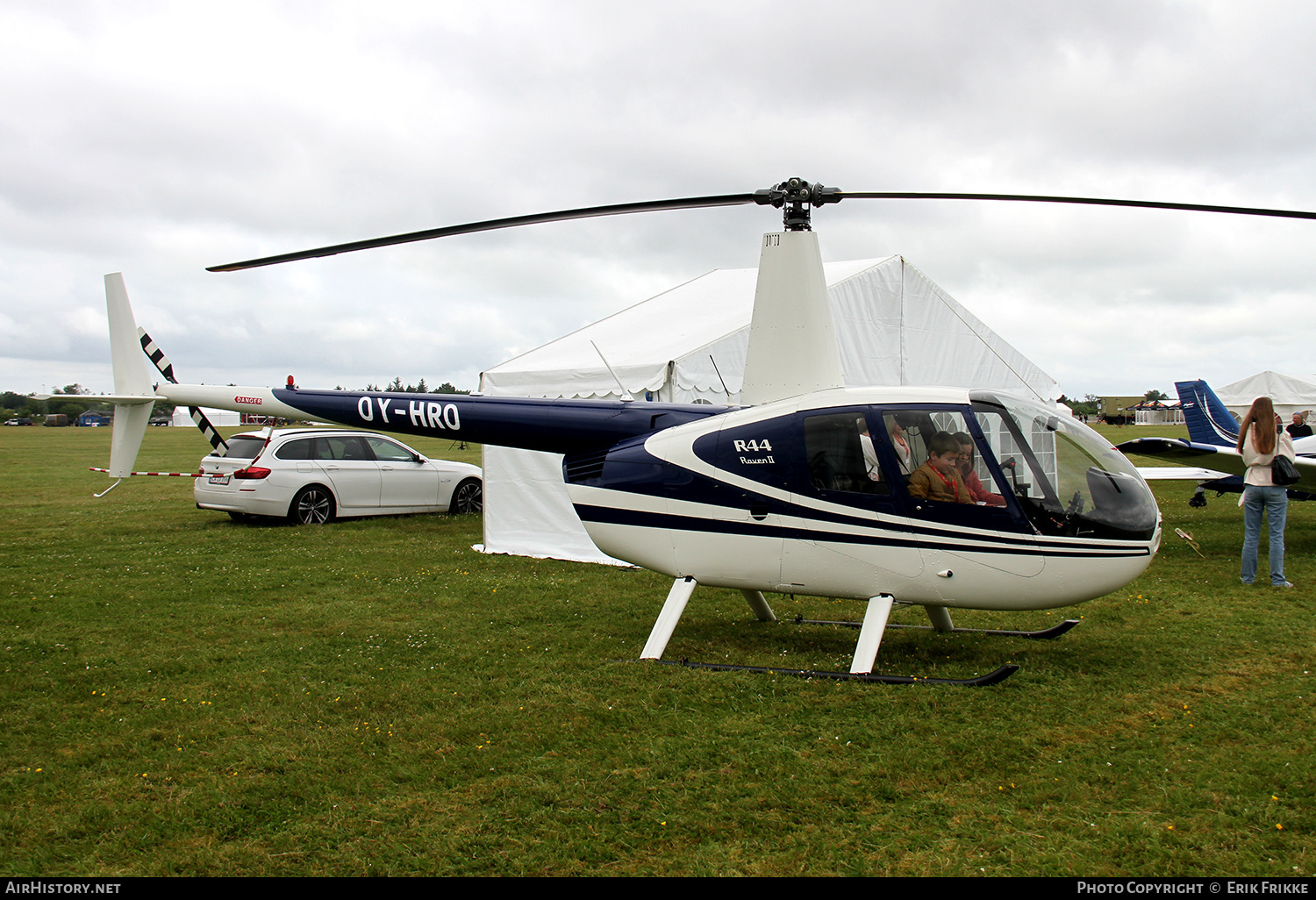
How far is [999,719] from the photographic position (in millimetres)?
4711

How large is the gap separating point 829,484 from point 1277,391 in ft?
115

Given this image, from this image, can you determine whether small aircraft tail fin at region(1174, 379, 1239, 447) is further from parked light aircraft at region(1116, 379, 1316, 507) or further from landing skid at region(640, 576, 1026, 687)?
landing skid at region(640, 576, 1026, 687)

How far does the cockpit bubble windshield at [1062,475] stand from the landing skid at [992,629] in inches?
51.0

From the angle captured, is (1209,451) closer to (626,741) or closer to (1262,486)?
(1262,486)

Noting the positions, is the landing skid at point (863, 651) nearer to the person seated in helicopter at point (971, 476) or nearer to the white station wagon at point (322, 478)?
the person seated in helicopter at point (971, 476)

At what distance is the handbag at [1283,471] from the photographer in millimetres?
7904

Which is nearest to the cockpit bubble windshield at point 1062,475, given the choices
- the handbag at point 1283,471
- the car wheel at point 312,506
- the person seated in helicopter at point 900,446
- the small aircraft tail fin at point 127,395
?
the person seated in helicopter at point 900,446

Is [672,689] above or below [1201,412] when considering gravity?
below

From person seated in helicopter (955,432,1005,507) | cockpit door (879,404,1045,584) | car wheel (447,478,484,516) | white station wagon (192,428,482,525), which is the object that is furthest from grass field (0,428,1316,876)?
car wheel (447,478,484,516)

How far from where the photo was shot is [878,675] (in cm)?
538

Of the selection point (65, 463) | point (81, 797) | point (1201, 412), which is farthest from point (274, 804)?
point (65, 463)

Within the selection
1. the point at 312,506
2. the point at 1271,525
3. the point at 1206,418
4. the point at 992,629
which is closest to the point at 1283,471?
the point at 1271,525

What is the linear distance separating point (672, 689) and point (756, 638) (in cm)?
152
